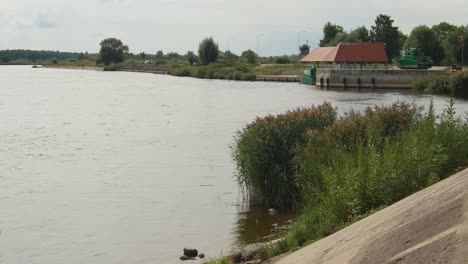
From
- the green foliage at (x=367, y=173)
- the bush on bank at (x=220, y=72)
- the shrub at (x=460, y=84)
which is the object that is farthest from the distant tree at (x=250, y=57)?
the green foliage at (x=367, y=173)

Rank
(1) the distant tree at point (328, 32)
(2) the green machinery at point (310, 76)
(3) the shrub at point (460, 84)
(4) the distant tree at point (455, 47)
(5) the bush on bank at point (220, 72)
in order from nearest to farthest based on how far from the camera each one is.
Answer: (3) the shrub at point (460, 84) → (2) the green machinery at point (310, 76) → (4) the distant tree at point (455, 47) → (5) the bush on bank at point (220, 72) → (1) the distant tree at point (328, 32)

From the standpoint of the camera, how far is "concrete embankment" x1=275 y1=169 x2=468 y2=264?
22.8 ft

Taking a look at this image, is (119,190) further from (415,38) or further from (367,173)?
(415,38)

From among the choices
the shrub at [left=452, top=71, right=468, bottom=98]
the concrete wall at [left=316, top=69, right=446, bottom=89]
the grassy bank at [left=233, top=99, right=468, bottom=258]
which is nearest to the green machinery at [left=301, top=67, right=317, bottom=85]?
the concrete wall at [left=316, top=69, right=446, bottom=89]

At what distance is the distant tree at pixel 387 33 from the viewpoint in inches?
5231

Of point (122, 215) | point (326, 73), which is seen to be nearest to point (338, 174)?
point (122, 215)

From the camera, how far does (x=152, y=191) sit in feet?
79.5

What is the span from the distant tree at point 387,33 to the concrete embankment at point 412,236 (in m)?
127

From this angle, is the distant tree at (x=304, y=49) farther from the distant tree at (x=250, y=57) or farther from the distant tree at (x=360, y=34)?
the distant tree at (x=360, y=34)

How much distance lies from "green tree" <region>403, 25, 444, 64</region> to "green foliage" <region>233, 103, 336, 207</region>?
104m

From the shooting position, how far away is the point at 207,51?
15925 centimetres

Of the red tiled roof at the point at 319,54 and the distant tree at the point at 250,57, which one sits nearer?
the red tiled roof at the point at 319,54

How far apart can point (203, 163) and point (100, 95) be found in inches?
2175

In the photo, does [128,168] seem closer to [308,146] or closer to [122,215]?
[122,215]
